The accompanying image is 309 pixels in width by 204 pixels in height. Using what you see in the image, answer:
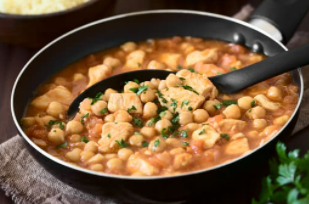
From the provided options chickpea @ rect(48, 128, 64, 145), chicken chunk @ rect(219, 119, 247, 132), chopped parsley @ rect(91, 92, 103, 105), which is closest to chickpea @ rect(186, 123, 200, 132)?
chicken chunk @ rect(219, 119, 247, 132)

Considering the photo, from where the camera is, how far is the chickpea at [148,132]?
3.40 meters

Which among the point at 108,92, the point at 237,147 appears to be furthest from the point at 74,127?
the point at 237,147

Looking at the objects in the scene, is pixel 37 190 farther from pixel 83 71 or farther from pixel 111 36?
pixel 111 36

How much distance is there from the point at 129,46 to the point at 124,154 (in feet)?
4.56

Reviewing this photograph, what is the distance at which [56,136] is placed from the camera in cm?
347

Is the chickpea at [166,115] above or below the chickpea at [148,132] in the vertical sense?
above

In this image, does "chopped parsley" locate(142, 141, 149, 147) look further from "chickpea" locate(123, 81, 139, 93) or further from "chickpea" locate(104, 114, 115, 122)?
"chickpea" locate(123, 81, 139, 93)

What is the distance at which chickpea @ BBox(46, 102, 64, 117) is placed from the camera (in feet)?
12.2

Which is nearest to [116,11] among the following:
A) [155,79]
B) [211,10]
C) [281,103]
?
[211,10]

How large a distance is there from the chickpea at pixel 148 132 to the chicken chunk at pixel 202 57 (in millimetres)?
892

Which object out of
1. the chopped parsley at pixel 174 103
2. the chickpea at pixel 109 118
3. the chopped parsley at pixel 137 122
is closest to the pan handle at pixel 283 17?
the chopped parsley at pixel 174 103

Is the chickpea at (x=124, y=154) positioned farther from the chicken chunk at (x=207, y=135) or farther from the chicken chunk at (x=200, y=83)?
the chicken chunk at (x=200, y=83)

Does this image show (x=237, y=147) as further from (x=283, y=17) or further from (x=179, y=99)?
(x=283, y=17)

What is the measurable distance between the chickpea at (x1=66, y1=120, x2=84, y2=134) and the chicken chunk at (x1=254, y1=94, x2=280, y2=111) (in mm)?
1203
